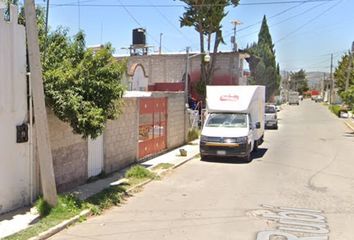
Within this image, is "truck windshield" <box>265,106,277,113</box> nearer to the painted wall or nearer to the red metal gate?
the red metal gate

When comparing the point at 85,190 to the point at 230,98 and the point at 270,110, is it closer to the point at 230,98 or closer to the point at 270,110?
the point at 230,98

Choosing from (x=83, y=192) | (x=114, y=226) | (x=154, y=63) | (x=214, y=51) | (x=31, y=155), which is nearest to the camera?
(x=114, y=226)

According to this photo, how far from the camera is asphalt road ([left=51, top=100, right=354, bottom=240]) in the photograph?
Answer: 28.1 ft

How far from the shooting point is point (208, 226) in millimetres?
8977

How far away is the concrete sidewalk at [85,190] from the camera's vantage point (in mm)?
8461

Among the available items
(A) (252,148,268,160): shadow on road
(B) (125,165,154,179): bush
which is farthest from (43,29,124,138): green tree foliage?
(A) (252,148,268,160): shadow on road

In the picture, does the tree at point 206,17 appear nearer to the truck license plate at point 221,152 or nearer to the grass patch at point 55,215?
the truck license plate at point 221,152

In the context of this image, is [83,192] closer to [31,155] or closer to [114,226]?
[31,155]

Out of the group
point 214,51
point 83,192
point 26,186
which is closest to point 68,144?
point 83,192

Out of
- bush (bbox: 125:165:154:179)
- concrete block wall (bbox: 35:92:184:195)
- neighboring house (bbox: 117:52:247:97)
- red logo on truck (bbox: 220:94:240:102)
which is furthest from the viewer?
neighboring house (bbox: 117:52:247:97)

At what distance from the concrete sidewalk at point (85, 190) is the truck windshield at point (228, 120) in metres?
1.69

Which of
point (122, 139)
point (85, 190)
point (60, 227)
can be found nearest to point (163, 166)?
point (122, 139)

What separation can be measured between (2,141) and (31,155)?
999 millimetres

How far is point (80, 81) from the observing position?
1061 cm
